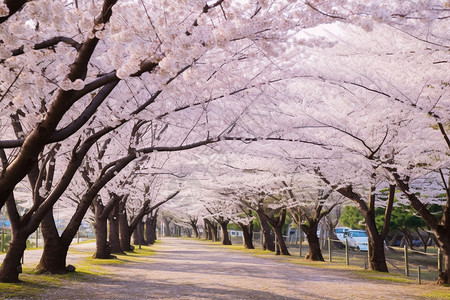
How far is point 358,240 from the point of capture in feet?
119

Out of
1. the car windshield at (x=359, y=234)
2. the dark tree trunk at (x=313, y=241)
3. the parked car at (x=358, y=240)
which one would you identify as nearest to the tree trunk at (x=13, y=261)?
the dark tree trunk at (x=313, y=241)

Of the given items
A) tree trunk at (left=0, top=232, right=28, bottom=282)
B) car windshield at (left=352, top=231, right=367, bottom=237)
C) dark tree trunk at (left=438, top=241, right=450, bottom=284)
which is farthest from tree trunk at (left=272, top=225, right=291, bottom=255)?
car windshield at (left=352, top=231, right=367, bottom=237)

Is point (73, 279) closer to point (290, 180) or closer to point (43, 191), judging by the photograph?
point (43, 191)

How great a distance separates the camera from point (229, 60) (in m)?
6.65

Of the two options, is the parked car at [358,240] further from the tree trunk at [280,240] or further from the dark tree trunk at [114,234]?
the dark tree trunk at [114,234]

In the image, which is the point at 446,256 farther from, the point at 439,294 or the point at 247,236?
the point at 247,236

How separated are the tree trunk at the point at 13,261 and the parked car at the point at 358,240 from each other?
27.5 meters

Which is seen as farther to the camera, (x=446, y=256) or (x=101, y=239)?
(x=101, y=239)

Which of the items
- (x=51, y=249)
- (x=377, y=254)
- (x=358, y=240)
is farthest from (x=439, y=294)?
(x=358, y=240)

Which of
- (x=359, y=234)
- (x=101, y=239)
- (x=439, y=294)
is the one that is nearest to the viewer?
(x=439, y=294)

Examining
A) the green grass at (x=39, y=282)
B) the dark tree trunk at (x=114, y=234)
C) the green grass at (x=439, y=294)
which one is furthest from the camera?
the dark tree trunk at (x=114, y=234)

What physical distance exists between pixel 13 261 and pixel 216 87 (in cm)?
562

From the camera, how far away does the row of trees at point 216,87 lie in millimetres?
4457

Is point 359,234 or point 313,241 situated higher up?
point 313,241
